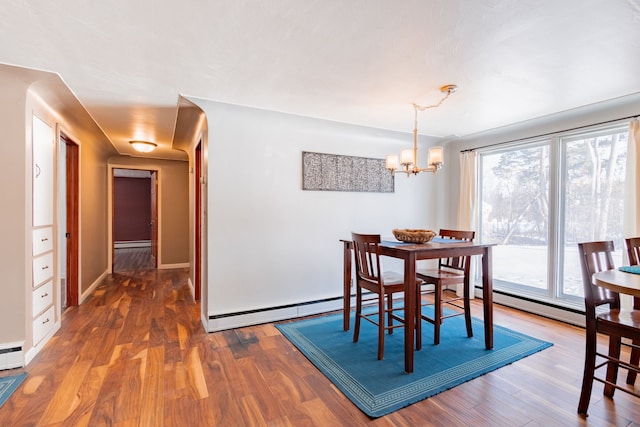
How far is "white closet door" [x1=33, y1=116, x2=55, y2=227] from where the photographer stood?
265 cm

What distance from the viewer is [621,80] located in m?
2.43

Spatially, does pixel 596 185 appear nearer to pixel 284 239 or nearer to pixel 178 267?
pixel 284 239

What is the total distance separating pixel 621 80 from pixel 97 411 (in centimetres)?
436

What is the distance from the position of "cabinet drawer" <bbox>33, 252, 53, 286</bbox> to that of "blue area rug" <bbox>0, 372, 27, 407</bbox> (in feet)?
2.46

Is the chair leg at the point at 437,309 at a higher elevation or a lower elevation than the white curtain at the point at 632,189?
lower

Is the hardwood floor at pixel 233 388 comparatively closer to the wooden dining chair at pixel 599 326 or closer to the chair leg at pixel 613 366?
the chair leg at pixel 613 366

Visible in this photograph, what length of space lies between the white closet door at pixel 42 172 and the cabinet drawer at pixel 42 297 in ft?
1.91

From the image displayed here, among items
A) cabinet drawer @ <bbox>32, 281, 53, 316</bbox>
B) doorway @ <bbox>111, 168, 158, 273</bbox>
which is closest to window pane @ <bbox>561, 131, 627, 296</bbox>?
cabinet drawer @ <bbox>32, 281, 53, 316</bbox>

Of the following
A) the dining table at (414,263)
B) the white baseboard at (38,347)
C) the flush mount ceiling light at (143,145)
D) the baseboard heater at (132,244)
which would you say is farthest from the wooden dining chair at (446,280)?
→ the baseboard heater at (132,244)

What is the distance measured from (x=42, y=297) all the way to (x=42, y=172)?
3.73 ft

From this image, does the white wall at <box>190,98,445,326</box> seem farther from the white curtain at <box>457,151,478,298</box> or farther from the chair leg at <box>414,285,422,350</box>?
the chair leg at <box>414,285,422,350</box>

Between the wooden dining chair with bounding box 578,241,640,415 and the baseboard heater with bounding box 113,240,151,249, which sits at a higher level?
the wooden dining chair with bounding box 578,241,640,415

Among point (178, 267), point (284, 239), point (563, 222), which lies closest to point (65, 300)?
point (178, 267)

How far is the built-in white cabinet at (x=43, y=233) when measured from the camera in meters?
2.62
